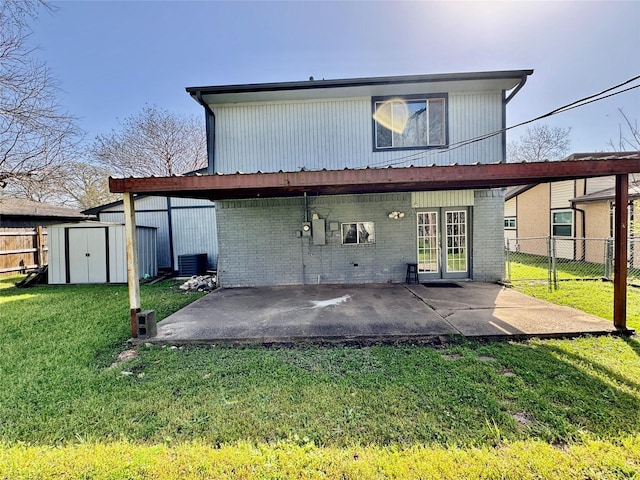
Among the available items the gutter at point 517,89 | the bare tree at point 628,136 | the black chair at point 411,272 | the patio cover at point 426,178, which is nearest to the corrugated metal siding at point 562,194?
the bare tree at point 628,136

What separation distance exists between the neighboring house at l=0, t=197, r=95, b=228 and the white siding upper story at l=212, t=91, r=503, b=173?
9988 mm

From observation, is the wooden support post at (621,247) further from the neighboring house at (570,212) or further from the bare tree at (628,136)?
the bare tree at (628,136)

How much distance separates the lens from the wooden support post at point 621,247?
4.32 metres

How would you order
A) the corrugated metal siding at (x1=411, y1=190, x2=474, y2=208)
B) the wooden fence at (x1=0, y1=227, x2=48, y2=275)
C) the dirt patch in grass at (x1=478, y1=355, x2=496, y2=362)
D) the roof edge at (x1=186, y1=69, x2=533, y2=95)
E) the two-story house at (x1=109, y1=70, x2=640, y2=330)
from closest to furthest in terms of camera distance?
the dirt patch in grass at (x1=478, y1=355, x2=496, y2=362), the roof edge at (x1=186, y1=69, x2=533, y2=95), the two-story house at (x1=109, y1=70, x2=640, y2=330), the corrugated metal siding at (x1=411, y1=190, x2=474, y2=208), the wooden fence at (x1=0, y1=227, x2=48, y2=275)

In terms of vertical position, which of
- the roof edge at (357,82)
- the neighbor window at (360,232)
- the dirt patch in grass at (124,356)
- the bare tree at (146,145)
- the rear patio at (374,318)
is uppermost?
the bare tree at (146,145)

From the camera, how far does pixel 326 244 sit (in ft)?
27.7

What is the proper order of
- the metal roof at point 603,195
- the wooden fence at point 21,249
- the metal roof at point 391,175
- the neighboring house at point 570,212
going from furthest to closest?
the wooden fence at point 21,249 → the neighboring house at point 570,212 → the metal roof at point 603,195 → the metal roof at point 391,175

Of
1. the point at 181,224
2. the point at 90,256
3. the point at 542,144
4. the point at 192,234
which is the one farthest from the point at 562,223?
the point at 90,256

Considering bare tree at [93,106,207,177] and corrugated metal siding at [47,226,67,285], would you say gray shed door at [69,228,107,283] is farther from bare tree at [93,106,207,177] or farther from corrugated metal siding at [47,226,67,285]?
bare tree at [93,106,207,177]

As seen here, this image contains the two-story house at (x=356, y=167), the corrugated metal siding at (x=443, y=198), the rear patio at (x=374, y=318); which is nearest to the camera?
the rear patio at (x=374, y=318)

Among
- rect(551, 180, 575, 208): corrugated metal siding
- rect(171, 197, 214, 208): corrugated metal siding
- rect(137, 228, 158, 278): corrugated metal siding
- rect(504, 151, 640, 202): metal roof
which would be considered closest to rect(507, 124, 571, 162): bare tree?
rect(504, 151, 640, 202): metal roof

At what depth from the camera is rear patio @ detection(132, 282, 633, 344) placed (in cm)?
443

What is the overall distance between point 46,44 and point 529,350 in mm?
13906

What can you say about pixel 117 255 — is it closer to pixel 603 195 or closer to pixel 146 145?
pixel 146 145
